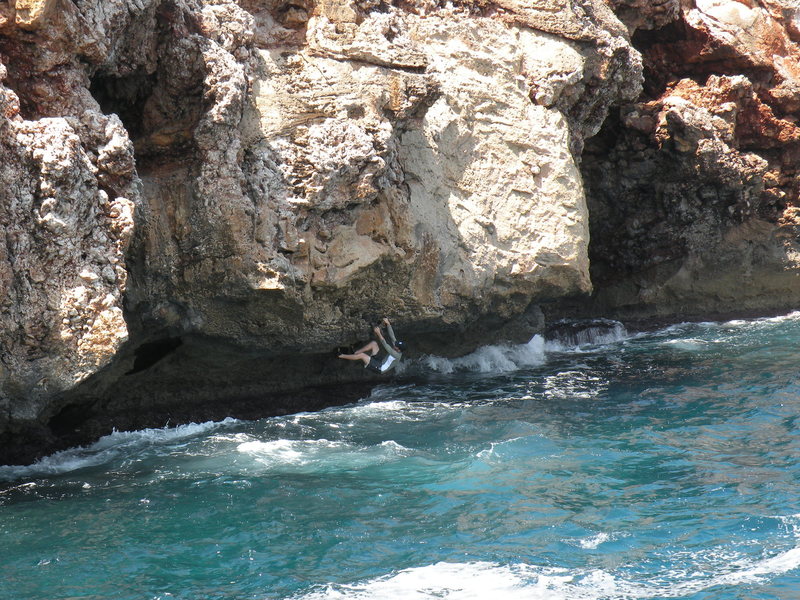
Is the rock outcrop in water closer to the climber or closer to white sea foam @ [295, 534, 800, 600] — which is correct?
the climber

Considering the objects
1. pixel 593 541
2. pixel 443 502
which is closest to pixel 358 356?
pixel 443 502

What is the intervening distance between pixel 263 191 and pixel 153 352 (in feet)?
9.94

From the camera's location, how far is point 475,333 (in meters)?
17.0

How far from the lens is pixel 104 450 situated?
12.3m

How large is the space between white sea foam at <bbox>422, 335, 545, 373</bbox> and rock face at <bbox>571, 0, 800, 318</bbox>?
3991 mm

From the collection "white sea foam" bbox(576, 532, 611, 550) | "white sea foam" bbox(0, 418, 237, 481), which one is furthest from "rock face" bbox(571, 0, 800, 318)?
"white sea foam" bbox(576, 532, 611, 550)

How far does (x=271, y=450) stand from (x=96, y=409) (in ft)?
9.67

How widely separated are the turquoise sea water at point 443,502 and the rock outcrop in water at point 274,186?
3.99ft

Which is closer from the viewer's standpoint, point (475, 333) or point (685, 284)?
Result: point (475, 333)

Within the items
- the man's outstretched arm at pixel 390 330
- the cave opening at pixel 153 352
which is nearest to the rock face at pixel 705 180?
the man's outstretched arm at pixel 390 330

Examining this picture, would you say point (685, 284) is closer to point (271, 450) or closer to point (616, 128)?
point (616, 128)

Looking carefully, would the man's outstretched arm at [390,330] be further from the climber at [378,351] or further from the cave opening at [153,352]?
the cave opening at [153,352]

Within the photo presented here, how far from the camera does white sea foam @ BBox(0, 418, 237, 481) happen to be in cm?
1138

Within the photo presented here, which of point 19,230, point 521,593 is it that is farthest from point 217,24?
point 521,593
